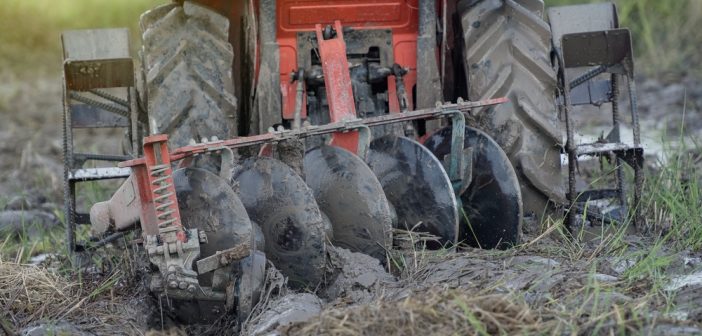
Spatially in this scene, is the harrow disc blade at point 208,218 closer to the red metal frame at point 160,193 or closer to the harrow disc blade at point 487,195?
the red metal frame at point 160,193

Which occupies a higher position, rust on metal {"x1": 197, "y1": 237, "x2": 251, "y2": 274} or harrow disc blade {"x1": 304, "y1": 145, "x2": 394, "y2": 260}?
harrow disc blade {"x1": 304, "y1": 145, "x2": 394, "y2": 260}

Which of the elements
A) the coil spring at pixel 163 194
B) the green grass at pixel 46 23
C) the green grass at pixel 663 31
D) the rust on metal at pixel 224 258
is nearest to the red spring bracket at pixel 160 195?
the coil spring at pixel 163 194

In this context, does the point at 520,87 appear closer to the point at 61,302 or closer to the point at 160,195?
the point at 160,195

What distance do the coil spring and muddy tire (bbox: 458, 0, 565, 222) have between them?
1.68m

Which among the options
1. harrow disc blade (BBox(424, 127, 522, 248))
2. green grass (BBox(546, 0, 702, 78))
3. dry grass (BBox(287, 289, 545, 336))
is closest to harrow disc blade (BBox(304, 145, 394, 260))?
harrow disc blade (BBox(424, 127, 522, 248))

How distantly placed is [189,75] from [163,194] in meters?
1.14

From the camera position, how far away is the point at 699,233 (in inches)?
210

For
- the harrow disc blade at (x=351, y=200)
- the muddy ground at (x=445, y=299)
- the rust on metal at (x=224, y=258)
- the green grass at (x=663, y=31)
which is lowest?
the muddy ground at (x=445, y=299)

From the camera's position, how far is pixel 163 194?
4609mm

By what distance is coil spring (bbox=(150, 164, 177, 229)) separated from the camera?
457cm

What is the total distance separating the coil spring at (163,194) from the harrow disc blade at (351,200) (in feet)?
2.61

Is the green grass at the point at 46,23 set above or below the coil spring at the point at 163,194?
above

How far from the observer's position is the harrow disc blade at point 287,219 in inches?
193

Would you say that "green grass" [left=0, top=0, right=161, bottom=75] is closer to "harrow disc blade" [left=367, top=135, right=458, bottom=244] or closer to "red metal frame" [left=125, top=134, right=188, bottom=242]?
"harrow disc blade" [left=367, top=135, right=458, bottom=244]
